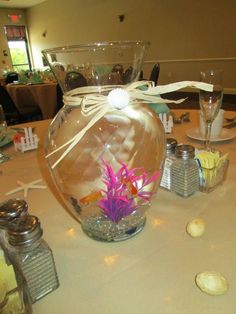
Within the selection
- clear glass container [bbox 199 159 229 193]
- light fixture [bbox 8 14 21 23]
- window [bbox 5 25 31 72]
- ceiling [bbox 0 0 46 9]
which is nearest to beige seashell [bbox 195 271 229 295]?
clear glass container [bbox 199 159 229 193]

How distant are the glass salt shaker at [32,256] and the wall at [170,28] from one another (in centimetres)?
489

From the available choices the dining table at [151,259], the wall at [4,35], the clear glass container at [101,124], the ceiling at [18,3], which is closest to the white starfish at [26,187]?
the dining table at [151,259]

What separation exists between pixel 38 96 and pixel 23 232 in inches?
121

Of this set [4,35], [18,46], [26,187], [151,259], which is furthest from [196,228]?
[18,46]

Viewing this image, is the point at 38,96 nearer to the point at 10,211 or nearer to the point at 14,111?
the point at 14,111

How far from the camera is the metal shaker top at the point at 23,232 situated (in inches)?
13.3

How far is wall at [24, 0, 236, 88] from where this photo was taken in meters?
4.55

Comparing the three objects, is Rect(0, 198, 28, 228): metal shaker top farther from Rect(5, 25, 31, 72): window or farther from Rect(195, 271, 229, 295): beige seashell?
Rect(5, 25, 31, 72): window

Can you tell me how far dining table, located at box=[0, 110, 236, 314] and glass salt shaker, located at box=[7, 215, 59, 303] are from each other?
0.05 feet

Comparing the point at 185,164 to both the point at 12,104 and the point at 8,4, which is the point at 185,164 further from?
the point at 8,4

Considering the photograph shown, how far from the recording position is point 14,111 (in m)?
3.13

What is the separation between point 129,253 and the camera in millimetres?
424

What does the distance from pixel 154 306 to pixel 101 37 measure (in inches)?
264

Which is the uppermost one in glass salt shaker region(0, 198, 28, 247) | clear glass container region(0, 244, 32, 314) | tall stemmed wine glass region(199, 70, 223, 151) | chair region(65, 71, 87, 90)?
chair region(65, 71, 87, 90)
